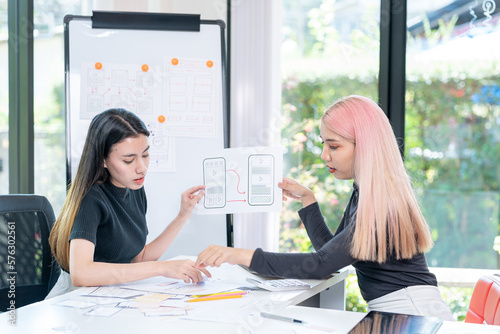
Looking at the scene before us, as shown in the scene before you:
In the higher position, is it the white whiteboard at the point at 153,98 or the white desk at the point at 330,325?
the white whiteboard at the point at 153,98

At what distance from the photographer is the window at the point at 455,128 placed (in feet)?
10.1

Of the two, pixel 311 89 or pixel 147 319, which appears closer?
pixel 147 319

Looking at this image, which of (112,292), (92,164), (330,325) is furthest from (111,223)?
(330,325)

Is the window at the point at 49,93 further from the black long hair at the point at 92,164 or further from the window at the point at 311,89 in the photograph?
the black long hair at the point at 92,164

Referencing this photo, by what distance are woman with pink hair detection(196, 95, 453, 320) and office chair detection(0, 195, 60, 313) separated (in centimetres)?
69

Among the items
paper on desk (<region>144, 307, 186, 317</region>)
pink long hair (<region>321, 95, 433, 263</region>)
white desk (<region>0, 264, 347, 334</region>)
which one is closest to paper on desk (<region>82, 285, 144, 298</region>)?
white desk (<region>0, 264, 347, 334</region>)

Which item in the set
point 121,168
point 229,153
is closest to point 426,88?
point 229,153

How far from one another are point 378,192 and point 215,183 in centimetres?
71

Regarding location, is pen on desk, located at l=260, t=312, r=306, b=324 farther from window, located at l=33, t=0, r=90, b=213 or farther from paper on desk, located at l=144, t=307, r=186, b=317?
window, located at l=33, t=0, r=90, b=213

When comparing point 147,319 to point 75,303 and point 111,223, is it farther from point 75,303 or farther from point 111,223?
point 111,223

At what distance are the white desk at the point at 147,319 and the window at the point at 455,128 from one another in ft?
6.04

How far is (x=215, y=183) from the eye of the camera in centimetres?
217

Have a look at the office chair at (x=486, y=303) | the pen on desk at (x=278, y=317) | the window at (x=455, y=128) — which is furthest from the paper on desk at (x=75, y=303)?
the window at (x=455, y=128)

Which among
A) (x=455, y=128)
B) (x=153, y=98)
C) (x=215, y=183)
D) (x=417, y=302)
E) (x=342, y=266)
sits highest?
(x=153, y=98)
